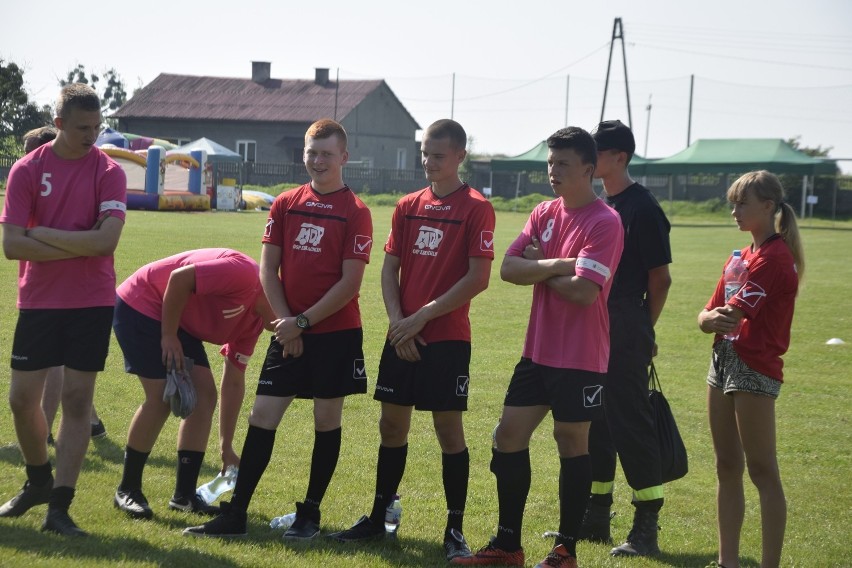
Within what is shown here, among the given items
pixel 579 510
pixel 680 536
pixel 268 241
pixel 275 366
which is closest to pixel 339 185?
pixel 268 241

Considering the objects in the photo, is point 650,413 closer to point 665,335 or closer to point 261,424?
point 261,424

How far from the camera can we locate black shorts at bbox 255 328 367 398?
502 centimetres

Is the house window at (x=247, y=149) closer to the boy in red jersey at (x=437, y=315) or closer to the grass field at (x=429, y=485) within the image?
the grass field at (x=429, y=485)

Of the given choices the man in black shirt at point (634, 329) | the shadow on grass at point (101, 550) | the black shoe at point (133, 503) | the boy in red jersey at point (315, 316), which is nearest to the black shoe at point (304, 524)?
the boy in red jersey at point (315, 316)

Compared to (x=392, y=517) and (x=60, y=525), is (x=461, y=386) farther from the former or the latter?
(x=60, y=525)

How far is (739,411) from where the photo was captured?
4.47 m

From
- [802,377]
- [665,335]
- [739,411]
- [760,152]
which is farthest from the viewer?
[760,152]

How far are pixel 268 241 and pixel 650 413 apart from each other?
87.0 inches

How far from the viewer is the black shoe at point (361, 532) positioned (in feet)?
16.2

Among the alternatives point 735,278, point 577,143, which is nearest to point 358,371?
point 577,143

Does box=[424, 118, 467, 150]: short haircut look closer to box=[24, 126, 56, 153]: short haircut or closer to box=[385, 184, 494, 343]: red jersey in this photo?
box=[385, 184, 494, 343]: red jersey

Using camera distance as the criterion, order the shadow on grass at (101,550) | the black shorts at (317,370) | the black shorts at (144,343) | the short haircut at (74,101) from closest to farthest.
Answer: the shadow on grass at (101,550), the short haircut at (74,101), the black shorts at (317,370), the black shorts at (144,343)

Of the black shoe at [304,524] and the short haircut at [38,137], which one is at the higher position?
the short haircut at [38,137]

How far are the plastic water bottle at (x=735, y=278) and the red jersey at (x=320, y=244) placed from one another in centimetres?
173
